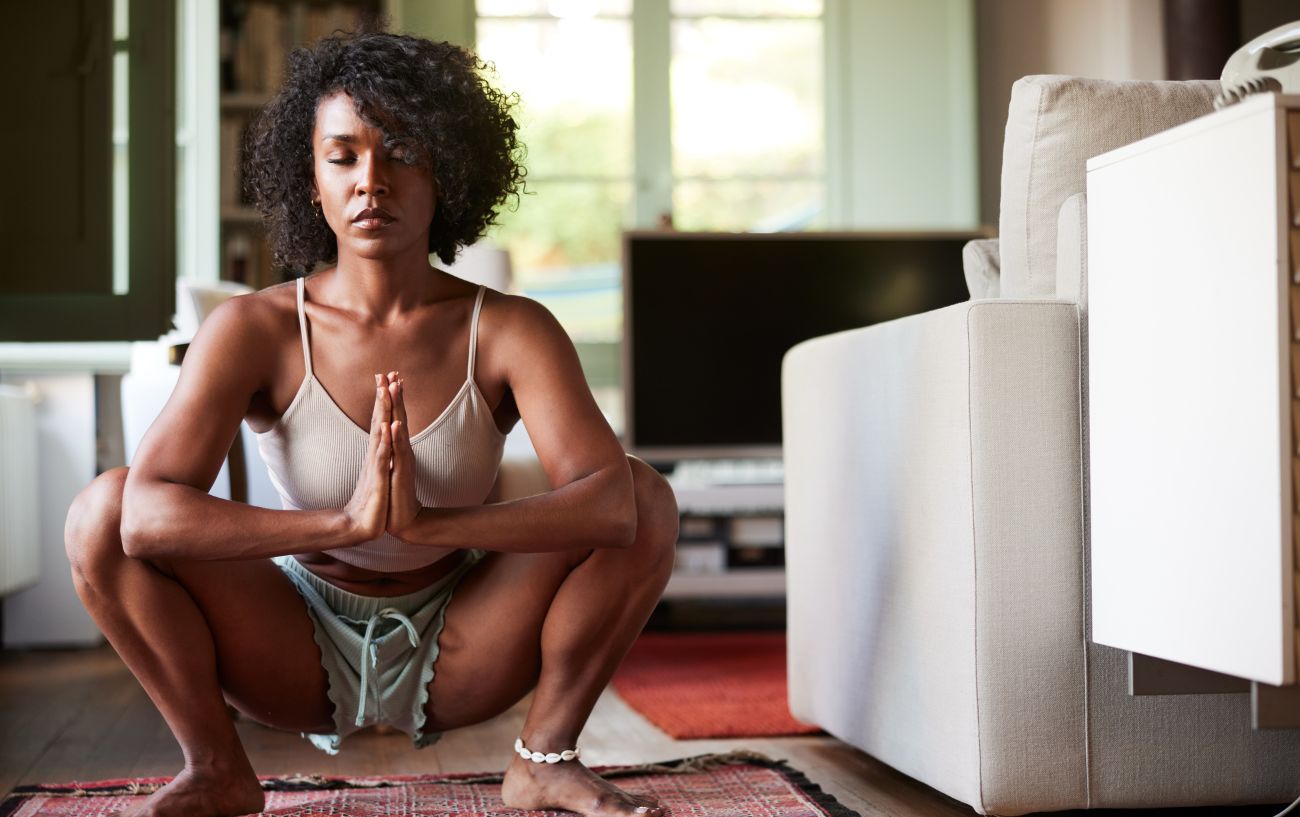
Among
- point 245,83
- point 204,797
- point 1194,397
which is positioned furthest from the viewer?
point 245,83

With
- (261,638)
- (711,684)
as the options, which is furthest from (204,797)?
(711,684)

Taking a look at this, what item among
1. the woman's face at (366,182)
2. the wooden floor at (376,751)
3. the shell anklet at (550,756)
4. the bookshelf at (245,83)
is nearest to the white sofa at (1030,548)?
the wooden floor at (376,751)

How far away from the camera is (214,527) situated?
1.51 meters

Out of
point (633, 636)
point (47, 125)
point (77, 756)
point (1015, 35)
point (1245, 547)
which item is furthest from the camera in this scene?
point (1015, 35)

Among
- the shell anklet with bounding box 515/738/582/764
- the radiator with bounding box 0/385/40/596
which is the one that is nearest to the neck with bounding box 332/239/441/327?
the shell anklet with bounding box 515/738/582/764

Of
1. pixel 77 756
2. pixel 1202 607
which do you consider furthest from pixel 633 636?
pixel 77 756

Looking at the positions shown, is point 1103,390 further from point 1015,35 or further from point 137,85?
point 1015,35

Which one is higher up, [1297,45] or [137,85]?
[137,85]

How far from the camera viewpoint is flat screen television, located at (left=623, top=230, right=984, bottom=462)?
3867mm

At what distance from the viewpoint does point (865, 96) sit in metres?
4.96

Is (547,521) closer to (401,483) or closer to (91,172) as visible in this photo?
(401,483)

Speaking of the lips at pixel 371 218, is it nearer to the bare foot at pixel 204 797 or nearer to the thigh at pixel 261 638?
the thigh at pixel 261 638

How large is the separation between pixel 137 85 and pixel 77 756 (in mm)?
2103

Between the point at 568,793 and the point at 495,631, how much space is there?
0.21m
